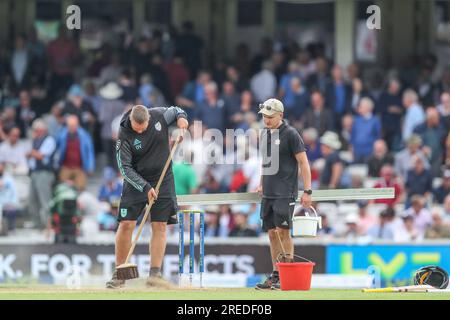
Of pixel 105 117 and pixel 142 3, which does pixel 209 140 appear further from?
pixel 142 3

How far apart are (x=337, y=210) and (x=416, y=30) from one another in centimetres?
717

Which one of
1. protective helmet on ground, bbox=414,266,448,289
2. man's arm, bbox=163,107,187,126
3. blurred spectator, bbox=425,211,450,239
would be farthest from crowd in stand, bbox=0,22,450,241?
protective helmet on ground, bbox=414,266,448,289

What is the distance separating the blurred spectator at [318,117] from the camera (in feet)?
91.8

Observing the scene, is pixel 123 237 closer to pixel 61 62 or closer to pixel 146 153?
pixel 146 153

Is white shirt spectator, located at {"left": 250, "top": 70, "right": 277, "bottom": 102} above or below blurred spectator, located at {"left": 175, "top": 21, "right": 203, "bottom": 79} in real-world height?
below

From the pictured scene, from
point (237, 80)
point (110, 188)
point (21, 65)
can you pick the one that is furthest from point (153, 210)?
point (21, 65)

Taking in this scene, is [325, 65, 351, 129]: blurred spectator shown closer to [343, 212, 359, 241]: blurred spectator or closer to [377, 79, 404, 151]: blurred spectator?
[377, 79, 404, 151]: blurred spectator

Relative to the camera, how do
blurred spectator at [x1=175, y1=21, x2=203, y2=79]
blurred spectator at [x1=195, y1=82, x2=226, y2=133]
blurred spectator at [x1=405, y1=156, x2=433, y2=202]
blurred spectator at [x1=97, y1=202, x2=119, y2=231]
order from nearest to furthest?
1. blurred spectator at [x1=97, y1=202, x2=119, y2=231]
2. blurred spectator at [x1=405, y1=156, x2=433, y2=202]
3. blurred spectator at [x1=195, y1=82, x2=226, y2=133]
4. blurred spectator at [x1=175, y1=21, x2=203, y2=79]

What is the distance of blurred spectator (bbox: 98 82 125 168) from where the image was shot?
28719mm

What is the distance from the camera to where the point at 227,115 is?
2844 cm

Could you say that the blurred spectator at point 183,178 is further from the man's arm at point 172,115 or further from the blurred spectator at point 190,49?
the man's arm at point 172,115

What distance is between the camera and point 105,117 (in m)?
28.9

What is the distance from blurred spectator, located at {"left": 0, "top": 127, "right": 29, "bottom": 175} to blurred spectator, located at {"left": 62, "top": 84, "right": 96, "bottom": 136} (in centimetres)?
109
